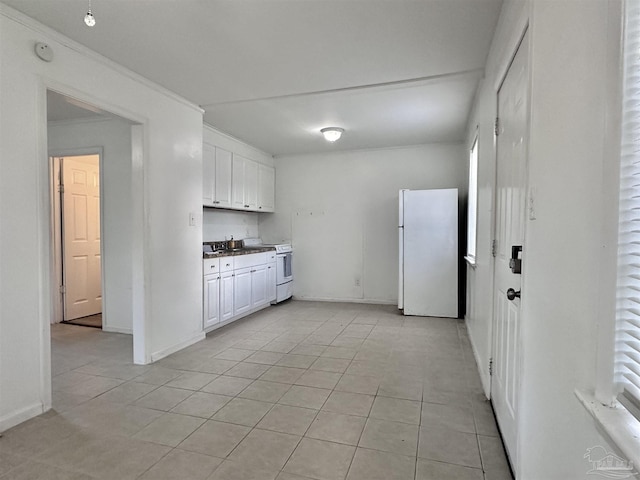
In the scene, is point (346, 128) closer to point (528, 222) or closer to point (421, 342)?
point (421, 342)

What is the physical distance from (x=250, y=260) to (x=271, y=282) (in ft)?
2.40

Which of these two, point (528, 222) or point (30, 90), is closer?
point (528, 222)

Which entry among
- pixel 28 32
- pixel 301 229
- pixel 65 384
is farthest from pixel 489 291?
pixel 301 229

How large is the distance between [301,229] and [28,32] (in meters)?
4.30

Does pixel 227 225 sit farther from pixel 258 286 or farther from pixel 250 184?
pixel 258 286

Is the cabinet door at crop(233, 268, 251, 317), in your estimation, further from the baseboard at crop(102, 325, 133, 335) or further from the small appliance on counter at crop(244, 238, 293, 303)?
the baseboard at crop(102, 325, 133, 335)

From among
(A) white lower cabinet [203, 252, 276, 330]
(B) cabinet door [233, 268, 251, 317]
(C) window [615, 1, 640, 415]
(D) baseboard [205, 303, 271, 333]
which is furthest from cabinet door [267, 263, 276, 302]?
(C) window [615, 1, 640, 415]

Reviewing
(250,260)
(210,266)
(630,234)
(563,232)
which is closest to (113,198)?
(210,266)

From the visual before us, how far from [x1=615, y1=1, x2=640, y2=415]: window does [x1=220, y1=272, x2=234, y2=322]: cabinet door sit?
3.87m

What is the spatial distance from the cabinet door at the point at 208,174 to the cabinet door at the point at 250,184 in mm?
769

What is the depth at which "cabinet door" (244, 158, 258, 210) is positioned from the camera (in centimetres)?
527

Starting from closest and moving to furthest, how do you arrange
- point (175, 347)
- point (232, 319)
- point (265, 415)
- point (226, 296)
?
point (265, 415) < point (175, 347) < point (226, 296) < point (232, 319)

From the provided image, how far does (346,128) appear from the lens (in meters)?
4.49

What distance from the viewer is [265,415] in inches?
88.0
